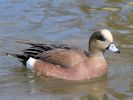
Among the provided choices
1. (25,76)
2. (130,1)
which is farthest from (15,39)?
(130,1)

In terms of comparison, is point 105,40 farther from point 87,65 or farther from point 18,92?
point 18,92

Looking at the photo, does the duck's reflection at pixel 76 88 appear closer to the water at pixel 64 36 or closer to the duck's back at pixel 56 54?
the water at pixel 64 36

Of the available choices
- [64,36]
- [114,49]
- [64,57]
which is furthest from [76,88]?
[64,36]

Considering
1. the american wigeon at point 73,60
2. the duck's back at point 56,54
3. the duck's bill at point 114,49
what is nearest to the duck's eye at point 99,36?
the american wigeon at point 73,60

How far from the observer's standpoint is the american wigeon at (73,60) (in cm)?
979

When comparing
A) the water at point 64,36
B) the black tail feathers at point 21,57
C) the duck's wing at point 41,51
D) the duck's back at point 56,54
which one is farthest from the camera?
the black tail feathers at point 21,57

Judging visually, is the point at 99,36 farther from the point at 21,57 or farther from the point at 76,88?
the point at 21,57

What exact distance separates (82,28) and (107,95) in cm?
314

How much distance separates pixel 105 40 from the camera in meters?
9.72

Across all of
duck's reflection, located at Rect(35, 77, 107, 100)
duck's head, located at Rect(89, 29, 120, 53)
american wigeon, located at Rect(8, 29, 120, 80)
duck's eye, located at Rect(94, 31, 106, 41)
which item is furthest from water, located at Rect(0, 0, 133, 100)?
duck's eye, located at Rect(94, 31, 106, 41)

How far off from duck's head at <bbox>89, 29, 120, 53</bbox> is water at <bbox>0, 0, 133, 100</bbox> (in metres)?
0.52

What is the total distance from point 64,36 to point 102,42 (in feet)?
6.52

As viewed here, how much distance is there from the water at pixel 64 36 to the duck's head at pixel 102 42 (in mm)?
522

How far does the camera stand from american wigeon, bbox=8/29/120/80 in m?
9.79
